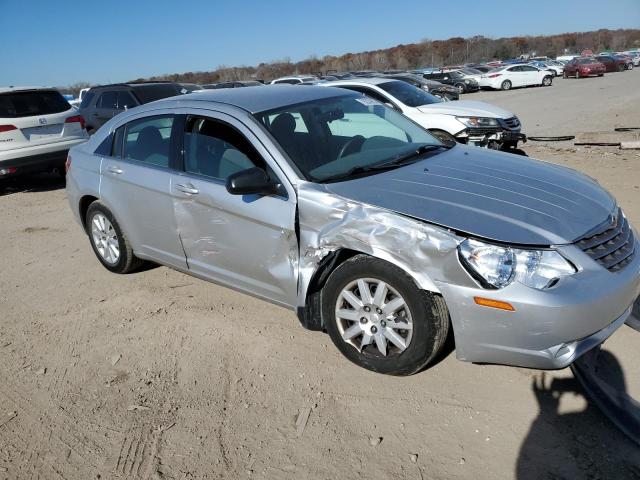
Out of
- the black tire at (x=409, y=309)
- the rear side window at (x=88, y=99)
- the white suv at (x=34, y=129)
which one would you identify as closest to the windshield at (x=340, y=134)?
the black tire at (x=409, y=309)

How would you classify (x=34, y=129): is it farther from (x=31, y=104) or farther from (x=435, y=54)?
(x=435, y=54)

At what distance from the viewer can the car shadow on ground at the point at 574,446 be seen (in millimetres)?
2424

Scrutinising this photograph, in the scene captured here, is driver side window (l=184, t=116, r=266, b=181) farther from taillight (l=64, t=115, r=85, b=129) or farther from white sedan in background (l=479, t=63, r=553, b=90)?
white sedan in background (l=479, t=63, r=553, b=90)

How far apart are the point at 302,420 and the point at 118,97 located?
1122 centimetres

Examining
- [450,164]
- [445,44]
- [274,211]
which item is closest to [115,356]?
[274,211]

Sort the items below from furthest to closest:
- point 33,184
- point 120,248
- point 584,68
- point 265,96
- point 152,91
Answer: point 584,68
point 152,91
point 33,184
point 120,248
point 265,96

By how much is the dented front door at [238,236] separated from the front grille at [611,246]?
165 cm

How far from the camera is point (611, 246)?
9.68ft

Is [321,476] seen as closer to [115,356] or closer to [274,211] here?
[274,211]

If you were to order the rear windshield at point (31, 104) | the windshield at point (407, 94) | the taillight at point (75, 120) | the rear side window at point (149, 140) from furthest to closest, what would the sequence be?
the windshield at point (407, 94), the taillight at point (75, 120), the rear windshield at point (31, 104), the rear side window at point (149, 140)

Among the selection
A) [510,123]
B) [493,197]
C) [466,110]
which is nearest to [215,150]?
[493,197]

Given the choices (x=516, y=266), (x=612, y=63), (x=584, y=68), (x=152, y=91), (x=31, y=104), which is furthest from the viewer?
(x=612, y=63)

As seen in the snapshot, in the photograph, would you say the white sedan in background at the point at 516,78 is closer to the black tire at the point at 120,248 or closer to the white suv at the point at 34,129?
the white suv at the point at 34,129

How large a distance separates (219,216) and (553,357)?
2.25m
